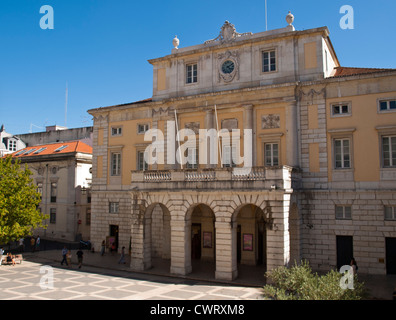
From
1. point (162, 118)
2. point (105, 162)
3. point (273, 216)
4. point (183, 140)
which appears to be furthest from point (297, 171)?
point (105, 162)

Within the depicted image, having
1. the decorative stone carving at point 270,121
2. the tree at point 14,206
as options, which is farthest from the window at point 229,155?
the tree at point 14,206

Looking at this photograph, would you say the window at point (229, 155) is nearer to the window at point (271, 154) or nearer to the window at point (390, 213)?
the window at point (271, 154)

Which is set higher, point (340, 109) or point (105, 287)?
point (340, 109)

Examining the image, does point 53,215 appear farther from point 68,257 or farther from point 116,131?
point 68,257

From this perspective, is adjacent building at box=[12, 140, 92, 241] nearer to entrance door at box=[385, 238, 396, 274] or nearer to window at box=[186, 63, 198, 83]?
window at box=[186, 63, 198, 83]

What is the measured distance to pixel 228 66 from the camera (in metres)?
29.6

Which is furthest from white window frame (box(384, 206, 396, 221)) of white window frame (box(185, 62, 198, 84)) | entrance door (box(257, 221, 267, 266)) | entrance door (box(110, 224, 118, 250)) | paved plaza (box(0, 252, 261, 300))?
entrance door (box(110, 224, 118, 250))

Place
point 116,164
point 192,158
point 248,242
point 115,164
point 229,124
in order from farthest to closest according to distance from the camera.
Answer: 1. point 115,164
2. point 116,164
3. point 192,158
4. point 229,124
5. point 248,242

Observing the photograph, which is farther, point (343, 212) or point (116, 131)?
point (116, 131)

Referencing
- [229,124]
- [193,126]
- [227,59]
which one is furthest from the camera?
[193,126]

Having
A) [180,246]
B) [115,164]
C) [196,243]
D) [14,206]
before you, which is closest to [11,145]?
[115,164]

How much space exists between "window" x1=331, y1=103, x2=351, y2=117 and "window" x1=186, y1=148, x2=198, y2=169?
36.2 ft

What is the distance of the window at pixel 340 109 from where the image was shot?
25219 mm

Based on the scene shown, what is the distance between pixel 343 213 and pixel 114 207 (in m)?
20.1
